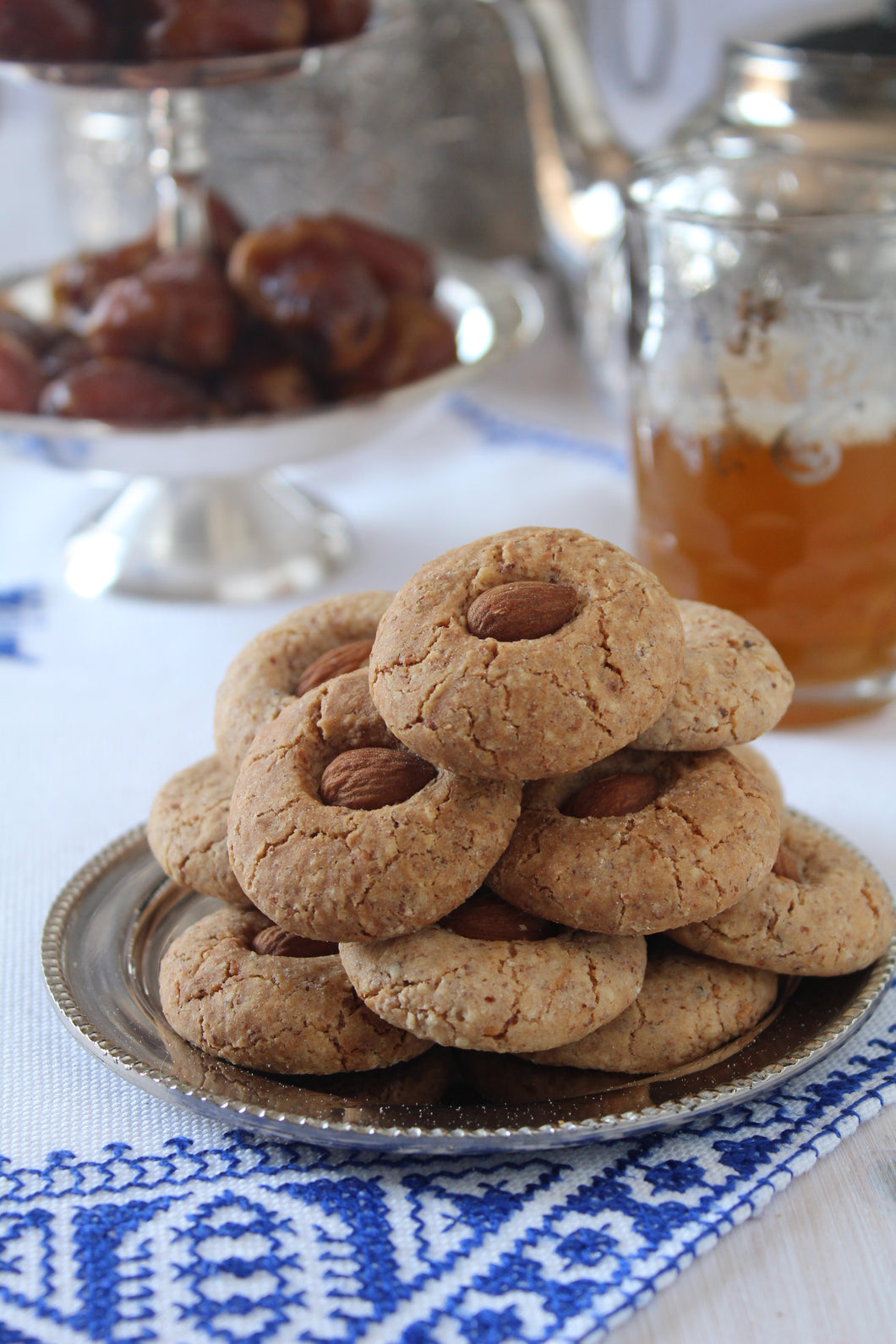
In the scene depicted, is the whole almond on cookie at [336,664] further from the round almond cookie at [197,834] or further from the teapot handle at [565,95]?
the teapot handle at [565,95]

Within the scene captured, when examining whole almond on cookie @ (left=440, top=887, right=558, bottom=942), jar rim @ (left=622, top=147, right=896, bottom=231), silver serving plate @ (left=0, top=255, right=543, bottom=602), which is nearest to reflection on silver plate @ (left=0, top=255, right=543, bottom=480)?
silver serving plate @ (left=0, top=255, right=543, bottom=602)

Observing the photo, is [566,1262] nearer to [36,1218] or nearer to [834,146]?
[36,1218]

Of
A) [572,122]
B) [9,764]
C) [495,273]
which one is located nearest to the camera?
[9,764]

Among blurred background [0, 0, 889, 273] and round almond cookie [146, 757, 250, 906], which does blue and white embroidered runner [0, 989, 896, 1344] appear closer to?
round almond cookie [146, 757, 250, 906]

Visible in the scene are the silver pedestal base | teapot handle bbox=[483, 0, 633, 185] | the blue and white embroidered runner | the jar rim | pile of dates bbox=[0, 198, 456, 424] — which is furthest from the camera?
teapot handle bbox=[483, 0, 633, 185]

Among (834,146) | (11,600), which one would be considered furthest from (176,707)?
(834,146)

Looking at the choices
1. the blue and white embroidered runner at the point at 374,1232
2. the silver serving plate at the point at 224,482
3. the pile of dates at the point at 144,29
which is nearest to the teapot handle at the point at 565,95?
the silver serving plate at the point at 224,482
